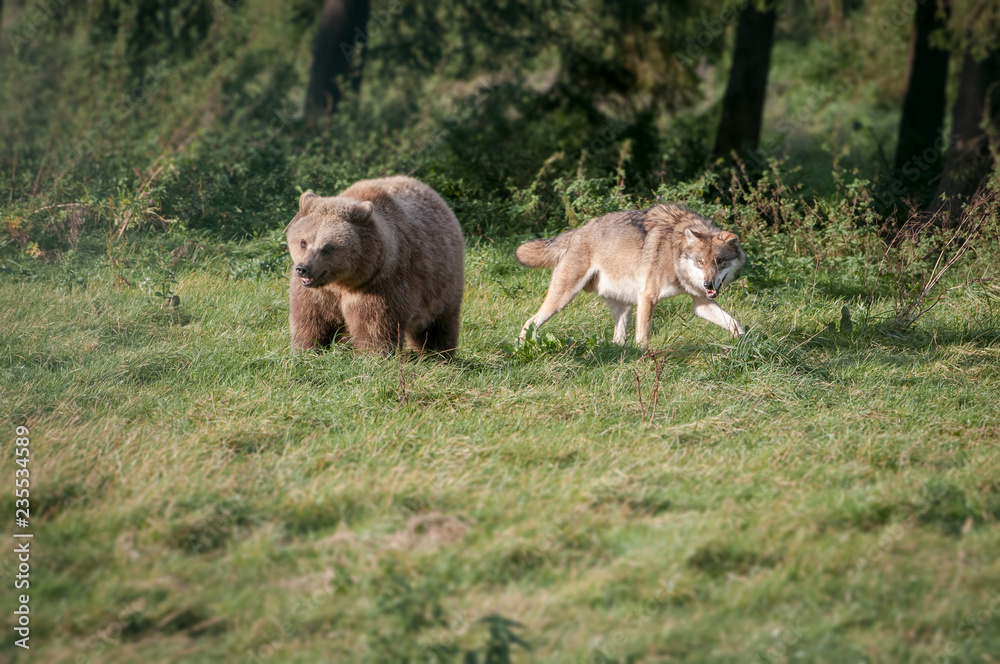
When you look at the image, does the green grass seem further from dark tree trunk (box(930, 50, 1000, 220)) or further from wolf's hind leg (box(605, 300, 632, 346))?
dark tree trunk (box(930, 50, 1000, 220))

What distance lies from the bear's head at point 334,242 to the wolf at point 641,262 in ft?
5.13

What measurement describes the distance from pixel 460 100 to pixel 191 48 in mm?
5740

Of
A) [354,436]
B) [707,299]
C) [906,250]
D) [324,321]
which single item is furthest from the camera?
[906,250]

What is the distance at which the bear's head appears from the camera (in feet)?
20.1

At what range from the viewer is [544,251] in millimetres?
8344

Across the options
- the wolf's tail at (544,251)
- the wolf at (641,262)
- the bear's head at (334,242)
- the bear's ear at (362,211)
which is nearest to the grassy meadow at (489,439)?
the wolf at (641,262)

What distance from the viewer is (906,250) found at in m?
8.98

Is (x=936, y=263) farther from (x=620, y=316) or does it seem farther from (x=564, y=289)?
(x=564, y=289)

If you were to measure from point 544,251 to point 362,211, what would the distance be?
7.97 ft

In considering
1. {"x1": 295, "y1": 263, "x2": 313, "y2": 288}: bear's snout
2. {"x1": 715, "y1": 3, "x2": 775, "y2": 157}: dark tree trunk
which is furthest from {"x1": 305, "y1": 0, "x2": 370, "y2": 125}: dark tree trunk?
{"x1": 295, "y1": 263, "x2": 313, "y2": 288}: bear's snout

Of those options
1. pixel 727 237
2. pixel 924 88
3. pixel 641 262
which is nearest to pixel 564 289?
pixel 641 262

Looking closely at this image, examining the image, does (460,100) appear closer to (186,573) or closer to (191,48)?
(191,48)

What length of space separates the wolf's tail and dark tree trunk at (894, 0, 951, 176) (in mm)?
7659

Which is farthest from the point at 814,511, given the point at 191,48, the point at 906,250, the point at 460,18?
the point at 191,48
